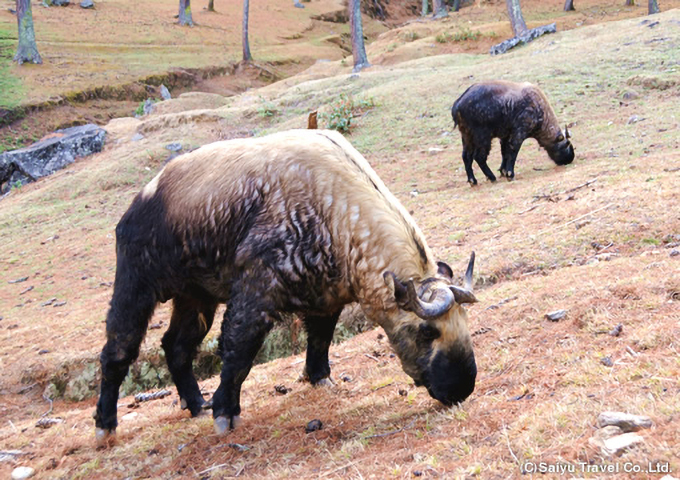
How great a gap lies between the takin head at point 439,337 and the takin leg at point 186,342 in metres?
1.93

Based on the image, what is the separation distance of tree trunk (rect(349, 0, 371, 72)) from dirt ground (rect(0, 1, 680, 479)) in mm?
10038

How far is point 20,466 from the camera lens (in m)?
4.86

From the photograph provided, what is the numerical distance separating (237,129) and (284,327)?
13.4 metres

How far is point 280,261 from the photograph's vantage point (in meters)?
4.30

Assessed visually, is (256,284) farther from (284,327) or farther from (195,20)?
(195,20)

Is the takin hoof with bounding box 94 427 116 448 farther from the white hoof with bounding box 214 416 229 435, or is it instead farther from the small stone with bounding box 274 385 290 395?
the small stone with bounding box 274 385 290 395

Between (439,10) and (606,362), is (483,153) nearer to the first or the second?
(606,362)

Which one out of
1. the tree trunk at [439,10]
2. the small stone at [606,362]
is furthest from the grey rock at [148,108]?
the small stone at [606,362]

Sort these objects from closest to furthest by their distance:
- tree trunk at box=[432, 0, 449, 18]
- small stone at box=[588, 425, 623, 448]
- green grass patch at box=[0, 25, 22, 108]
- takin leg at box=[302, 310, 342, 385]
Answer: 1. small stone at box=[588, 425, 623, 448]
2. takin leg at box=[302, 310, 342, 385]
3. green grass patch at box=[0, 25, 22, 108]
4. tree trunk at box=[432, 0, 449, 18]

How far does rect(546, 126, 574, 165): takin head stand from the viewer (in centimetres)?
1114

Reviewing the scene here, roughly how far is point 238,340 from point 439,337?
143 centimetres

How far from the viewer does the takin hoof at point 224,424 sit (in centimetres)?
454

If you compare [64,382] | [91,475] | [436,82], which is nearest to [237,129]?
[436,82]

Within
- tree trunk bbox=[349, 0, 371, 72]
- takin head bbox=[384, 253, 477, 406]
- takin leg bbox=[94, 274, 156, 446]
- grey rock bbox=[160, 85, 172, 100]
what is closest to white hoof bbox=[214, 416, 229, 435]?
takin leg bbox=[94, 274, 156, 446]
